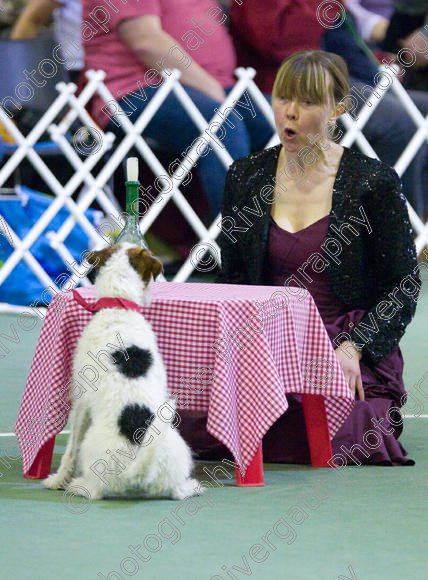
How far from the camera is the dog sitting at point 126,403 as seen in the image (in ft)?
8.14

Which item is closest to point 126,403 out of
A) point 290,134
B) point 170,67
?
point 290,134

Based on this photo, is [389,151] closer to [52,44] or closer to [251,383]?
[52,44]

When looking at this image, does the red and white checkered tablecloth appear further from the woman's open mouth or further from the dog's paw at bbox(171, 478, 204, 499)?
the woman's open mouth

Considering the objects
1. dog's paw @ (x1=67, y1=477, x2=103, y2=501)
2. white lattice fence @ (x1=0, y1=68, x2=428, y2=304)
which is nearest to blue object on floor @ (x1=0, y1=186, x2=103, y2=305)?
white lattice fence @ (x1=0, y1=68, x2=428, y2=304)

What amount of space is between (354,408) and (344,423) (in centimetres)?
5

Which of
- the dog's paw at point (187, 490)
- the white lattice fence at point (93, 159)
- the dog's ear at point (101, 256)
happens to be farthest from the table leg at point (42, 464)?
the white lattice fence at point (93, 159)

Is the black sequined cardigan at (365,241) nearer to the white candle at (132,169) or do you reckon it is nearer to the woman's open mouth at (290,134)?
the woman's open mouth at (290,134)

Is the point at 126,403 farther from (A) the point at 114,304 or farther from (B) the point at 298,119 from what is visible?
(B) the point at 298,119

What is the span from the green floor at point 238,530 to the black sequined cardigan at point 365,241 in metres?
0.43

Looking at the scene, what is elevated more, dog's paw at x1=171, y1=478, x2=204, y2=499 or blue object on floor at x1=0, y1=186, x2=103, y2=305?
dog's paw at x1=171, y1=478, x2=204, y2=499

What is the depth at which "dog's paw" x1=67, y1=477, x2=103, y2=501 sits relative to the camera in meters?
2.58

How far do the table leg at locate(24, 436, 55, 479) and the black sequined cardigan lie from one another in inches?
30.4

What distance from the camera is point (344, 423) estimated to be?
309cm

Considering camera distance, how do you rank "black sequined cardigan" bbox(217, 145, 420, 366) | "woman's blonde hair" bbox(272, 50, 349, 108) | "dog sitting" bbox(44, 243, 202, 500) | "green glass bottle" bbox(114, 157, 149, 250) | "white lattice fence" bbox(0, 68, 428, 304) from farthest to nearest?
"white lattice fence" bbox(0, 68, 428, 304) → "black sequined cardigan" bbox(217, 145, 420, 366) → "woman's blonde hair" bbox(272, 50, 349, 108) → "green glass bottle" bbox(114, 157, 149, 250) → "dog sitting" bbox(44, 243, 202, 500)
